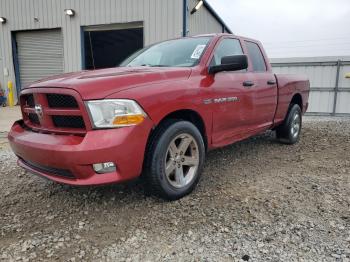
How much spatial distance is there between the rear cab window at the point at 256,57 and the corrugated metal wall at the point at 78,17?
6638mm

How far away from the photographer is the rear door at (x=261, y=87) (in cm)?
455

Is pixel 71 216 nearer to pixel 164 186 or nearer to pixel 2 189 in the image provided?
pixel 164 186

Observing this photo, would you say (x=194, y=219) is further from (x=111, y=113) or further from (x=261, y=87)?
(x=261, y=87)

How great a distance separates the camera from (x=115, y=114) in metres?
2.73

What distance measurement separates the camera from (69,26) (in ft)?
43.1

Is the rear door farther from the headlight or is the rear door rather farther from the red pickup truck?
the headlight

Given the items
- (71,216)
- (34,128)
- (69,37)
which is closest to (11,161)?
(34,128)

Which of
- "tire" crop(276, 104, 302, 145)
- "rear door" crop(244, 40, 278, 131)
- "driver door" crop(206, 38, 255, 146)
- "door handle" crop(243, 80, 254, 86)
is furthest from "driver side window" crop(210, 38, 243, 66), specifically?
"tire" crop(276, 104, 302, 145)

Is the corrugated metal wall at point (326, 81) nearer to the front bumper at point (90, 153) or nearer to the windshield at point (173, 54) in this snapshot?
the windshield at point (173, 54)

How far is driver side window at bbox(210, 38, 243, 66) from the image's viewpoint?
397 cm

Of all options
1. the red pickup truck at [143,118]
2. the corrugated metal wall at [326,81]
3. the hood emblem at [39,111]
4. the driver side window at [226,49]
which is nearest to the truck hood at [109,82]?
the red pickup truck at [143,118]

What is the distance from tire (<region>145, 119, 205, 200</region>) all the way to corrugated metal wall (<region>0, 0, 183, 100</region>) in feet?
28.8

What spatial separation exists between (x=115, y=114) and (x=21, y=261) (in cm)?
130

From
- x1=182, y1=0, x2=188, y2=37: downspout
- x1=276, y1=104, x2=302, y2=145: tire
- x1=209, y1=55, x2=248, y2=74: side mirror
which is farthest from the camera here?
x1=182, y1=0, x2=188, y2=37: downspout
